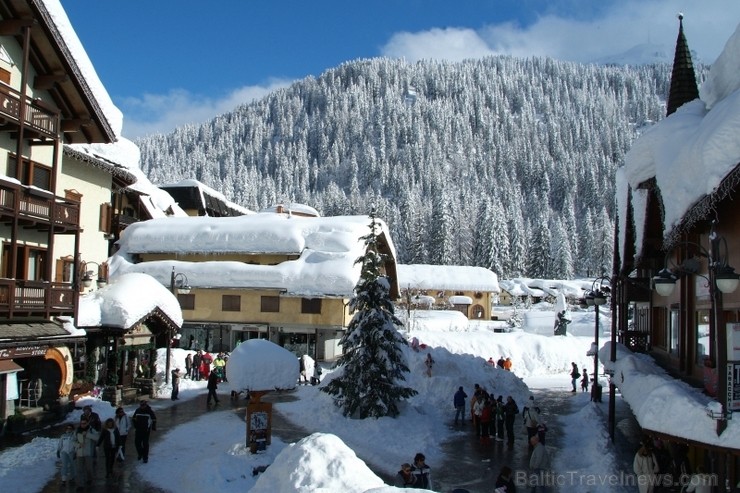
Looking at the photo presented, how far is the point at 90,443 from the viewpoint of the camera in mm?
14164

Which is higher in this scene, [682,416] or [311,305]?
[311,305]

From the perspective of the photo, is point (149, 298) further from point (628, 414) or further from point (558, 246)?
point (558, 246)

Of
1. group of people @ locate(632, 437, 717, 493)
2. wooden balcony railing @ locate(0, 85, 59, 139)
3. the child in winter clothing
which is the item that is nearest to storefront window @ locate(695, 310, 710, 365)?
group of people @ locate(632, 437, 717, 493)

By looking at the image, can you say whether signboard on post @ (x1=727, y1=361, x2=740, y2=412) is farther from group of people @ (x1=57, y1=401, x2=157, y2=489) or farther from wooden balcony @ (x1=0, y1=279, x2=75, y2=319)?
wooden balcony @ (x1=0, y1=279, x2=75, y2=319)

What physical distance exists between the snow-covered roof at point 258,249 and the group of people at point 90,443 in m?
22.8

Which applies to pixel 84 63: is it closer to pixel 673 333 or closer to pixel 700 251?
pixel 700 251

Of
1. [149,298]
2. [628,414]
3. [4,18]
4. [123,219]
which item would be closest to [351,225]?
[123,219]

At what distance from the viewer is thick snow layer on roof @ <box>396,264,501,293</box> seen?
75125mm

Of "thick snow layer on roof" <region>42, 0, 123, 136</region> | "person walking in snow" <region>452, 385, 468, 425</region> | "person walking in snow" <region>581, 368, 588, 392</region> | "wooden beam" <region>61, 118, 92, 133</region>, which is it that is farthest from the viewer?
"person walking in snow" <region>581, 368, 588, 392</region>

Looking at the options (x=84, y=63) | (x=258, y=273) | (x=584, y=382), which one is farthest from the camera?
(x=258, y=273)

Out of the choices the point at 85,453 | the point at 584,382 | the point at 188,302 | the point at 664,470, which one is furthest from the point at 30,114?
the point at 584,382

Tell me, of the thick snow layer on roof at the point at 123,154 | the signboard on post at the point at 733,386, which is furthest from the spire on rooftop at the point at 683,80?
the thick snow layer on roof at the point at 123,154

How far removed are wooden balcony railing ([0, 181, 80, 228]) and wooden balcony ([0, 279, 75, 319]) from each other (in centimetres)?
209

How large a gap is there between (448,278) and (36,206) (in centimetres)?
6041
